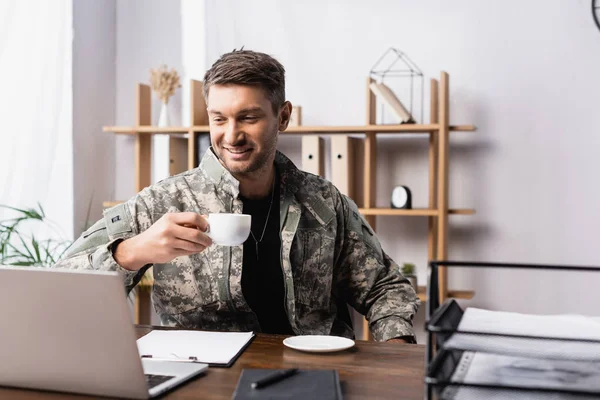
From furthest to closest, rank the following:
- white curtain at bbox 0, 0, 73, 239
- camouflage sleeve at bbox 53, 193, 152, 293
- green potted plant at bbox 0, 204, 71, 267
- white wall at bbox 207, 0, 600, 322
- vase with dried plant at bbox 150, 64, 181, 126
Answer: vase with dried plant at bbox 150, 64, 181, 126 → white wall at bbox 207, 0, 600, 322 → white curtain at bbox 0, 0, 73, 239 → green potted plant at bbox 0, 204, 71, 267 → camouflage sleeve at bbox 53, 193, 152, 293

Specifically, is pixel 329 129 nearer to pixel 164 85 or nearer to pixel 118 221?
pixel 164 85

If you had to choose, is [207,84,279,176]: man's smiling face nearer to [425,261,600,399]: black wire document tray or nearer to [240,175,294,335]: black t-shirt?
[240,175,294,335]: black t-shirt

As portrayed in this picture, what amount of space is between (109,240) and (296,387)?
0.76 m

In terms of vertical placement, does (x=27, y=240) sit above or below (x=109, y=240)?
below

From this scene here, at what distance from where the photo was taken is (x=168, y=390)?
3.33 feet

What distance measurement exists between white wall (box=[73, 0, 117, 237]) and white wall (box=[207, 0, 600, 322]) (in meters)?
0.85

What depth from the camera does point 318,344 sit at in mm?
1281

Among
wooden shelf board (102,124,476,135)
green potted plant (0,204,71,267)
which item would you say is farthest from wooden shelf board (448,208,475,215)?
green potted plant (0,204,71,267)

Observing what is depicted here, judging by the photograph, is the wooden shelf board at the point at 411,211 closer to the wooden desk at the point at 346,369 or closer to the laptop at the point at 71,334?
the wooden desk at the point at 346,369

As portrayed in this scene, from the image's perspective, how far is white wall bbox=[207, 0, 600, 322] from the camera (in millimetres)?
3035

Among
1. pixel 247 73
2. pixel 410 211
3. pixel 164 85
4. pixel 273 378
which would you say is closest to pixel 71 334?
pixel 273 378

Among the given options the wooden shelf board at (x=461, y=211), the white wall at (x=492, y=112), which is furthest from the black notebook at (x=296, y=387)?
the white wall at (x=492, y=112)

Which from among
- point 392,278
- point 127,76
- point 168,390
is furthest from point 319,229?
point 127,76

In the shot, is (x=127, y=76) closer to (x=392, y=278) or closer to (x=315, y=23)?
(x=315, y=23)
